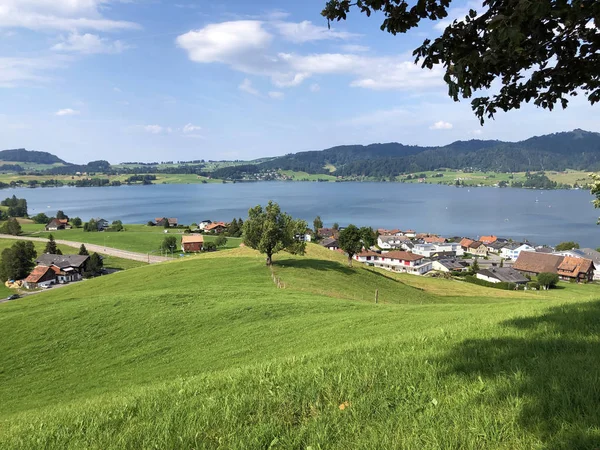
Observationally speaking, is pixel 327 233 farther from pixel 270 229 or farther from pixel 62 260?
pixel 270 229

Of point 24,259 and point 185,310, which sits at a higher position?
point 185,310

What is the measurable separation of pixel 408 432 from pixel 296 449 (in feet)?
4.69

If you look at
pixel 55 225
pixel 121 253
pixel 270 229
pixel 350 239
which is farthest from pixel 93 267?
pixel 55 225

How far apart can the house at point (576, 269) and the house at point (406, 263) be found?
112 ft

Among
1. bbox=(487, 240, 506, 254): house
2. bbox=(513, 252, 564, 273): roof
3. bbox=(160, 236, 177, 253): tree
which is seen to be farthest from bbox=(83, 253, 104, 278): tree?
bbox=(487, 240, 506, 254): house

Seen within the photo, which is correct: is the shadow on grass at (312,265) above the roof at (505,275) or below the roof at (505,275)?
above

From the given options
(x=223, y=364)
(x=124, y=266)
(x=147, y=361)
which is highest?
(x=223, y=364)

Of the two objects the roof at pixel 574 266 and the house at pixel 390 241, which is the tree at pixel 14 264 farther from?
the roof at pixel 574 266

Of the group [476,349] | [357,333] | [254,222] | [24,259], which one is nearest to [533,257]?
[254,222]

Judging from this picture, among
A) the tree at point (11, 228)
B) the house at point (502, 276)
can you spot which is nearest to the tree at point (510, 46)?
the house at point (502, 276)

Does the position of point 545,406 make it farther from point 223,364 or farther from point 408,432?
point 223,364

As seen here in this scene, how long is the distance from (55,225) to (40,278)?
9262 cm

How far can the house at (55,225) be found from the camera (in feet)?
538

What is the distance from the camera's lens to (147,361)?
18219mm
